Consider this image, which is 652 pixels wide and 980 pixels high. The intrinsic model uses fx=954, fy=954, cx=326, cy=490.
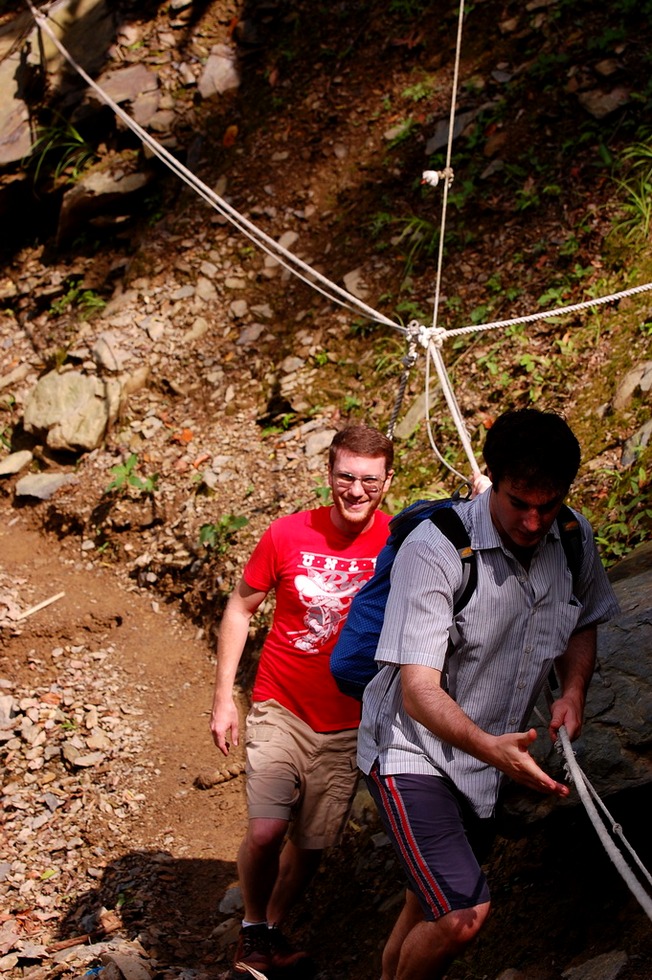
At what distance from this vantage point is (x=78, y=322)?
28.0 feet

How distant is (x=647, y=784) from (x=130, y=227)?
24.6ft

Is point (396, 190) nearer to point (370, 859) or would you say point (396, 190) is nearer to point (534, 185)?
point (534, 185)

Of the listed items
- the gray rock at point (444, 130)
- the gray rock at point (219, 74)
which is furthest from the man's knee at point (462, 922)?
the gray rock at point (219, 74)

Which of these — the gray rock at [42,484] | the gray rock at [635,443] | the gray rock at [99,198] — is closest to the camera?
the gray rock at [635,443]

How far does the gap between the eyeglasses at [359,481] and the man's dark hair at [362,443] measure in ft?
0.25

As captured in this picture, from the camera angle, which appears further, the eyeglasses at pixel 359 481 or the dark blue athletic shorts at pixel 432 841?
the eyeglasses at pixel 359 481

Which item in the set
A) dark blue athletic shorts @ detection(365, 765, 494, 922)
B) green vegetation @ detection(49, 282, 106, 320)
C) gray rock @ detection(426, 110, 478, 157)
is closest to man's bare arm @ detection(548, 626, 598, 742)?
dark blue athletic shorts @ detection(365, 765, 494, 922)

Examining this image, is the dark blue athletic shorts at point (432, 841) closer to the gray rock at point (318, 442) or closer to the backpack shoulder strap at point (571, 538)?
the backpack shoulder strap at point (571, 538)

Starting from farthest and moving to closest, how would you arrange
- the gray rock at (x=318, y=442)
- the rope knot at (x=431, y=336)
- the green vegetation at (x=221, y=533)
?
the gray rock at (x=318, y=442)
the green vegetation at (x=221, y=533)
the rope knot at (x=431, y=336)

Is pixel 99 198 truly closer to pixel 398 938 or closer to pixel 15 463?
pixel 15 463

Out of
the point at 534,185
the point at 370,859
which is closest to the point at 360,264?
the point at 534,185

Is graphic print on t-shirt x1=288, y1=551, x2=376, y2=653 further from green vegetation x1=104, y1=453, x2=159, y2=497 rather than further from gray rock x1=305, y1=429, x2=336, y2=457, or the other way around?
green vegetation x1=104, y1=453, x2=159, y2=497

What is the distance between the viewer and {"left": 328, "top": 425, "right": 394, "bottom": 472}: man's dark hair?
341cm

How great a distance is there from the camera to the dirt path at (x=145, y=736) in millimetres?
4316
